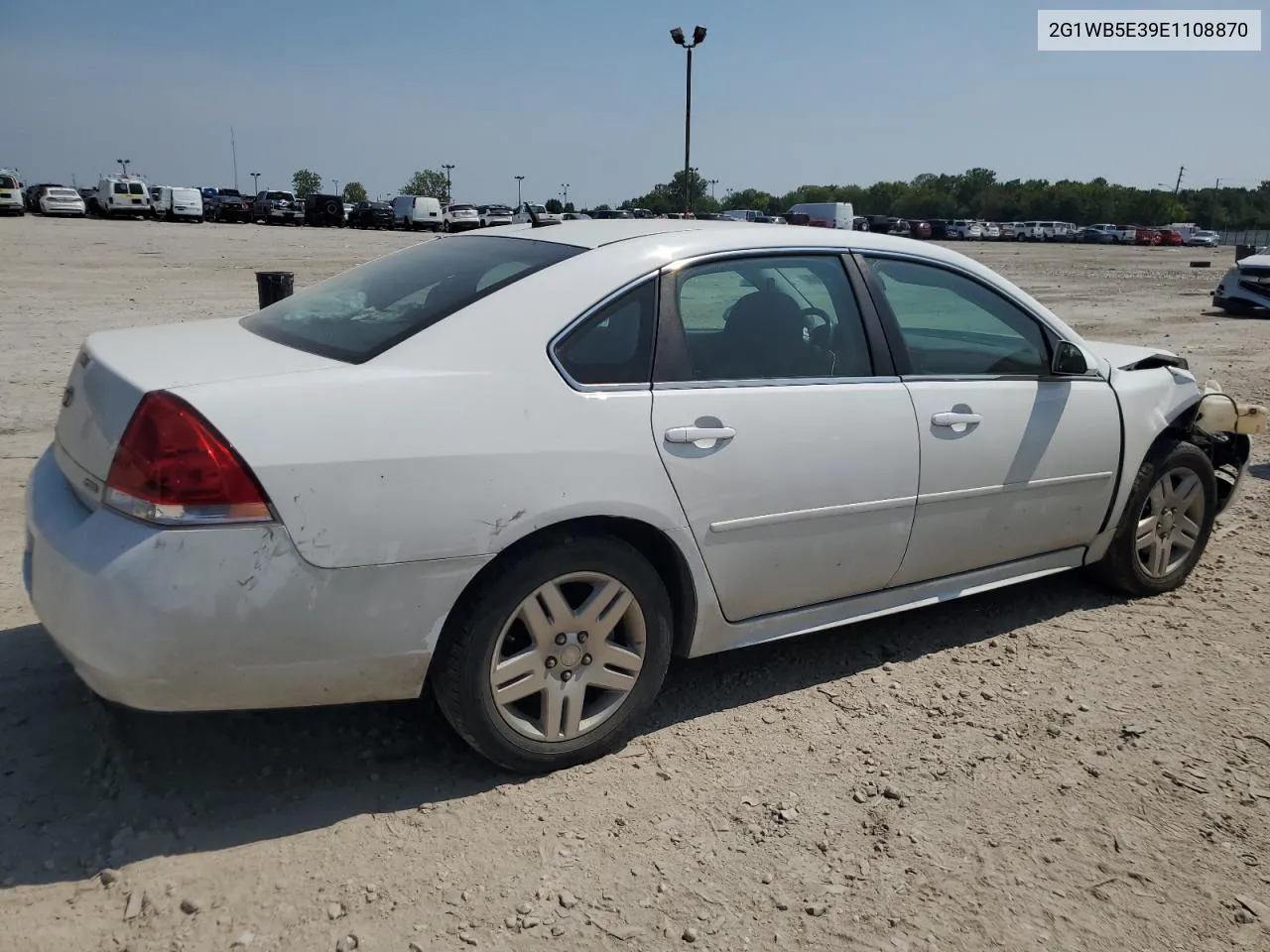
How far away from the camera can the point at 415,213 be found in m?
51.2

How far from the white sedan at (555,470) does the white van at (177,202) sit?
168 feet

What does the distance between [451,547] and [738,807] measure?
112 centimetres

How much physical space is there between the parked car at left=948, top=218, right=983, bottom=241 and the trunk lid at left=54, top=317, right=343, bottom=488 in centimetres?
7051

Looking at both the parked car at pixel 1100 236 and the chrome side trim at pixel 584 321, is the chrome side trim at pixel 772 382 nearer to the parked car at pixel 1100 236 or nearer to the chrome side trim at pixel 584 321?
the chrome side trim at pixel 584 321

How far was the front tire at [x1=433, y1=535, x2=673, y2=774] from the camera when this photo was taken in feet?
9.18

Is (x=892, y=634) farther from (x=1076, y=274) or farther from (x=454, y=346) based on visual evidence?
(x=1076, y=274)

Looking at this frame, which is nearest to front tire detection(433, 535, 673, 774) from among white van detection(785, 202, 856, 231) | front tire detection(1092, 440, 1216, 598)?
front tire detection(1092, 440, 1216, 598)

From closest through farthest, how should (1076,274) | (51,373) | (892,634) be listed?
(892,634), (51,373), (1076,274)

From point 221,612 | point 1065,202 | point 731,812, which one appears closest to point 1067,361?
point 731,812

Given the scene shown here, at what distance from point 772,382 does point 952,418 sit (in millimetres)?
752

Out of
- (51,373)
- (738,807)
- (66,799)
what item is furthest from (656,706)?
(51,373)

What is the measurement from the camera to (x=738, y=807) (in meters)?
2.96

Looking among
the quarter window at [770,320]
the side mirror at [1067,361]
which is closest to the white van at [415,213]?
the side mirror at [1067,361]

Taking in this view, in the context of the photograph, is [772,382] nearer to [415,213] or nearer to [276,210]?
[415,213]
